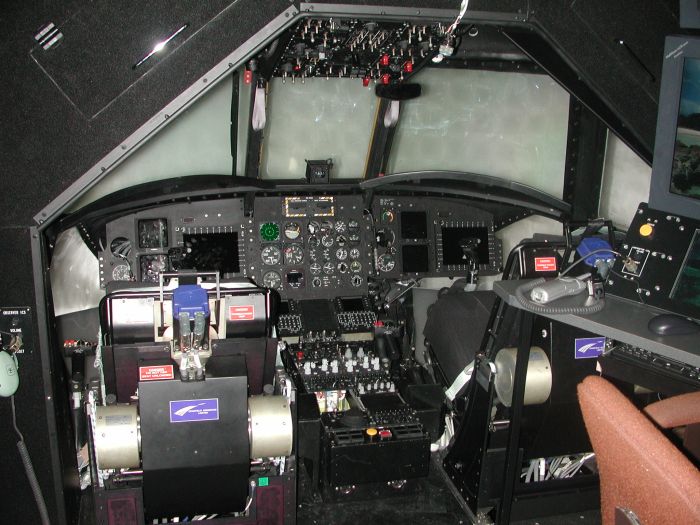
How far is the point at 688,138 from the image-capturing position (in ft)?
8.01

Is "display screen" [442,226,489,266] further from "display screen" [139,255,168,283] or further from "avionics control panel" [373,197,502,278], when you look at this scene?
"display screen" [139,255,168,283]

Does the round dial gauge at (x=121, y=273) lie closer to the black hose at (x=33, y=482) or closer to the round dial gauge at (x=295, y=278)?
the round dial gauge at (x=295, y=278)

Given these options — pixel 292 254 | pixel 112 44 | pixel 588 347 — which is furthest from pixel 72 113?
pixel 588 347

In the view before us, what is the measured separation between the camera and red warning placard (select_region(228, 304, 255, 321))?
9.10ft

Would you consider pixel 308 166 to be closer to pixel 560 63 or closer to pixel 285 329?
pixel 285 329

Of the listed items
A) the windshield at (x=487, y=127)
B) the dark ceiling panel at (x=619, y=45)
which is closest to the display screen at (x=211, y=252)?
the windshield at (x=487, y=127)

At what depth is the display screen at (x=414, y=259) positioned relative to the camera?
430 centimetres

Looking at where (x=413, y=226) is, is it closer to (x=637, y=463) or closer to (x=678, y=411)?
(x=678, y=411)

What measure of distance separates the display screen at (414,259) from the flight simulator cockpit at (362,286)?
0.01m

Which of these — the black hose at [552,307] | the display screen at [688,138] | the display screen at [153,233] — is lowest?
the black hose at [552,307]

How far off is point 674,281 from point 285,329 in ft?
7.14

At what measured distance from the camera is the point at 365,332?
13.2 feet

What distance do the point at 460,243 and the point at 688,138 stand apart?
2.02 m

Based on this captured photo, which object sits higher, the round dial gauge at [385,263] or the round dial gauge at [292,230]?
the round dial gauge at [292,230]
